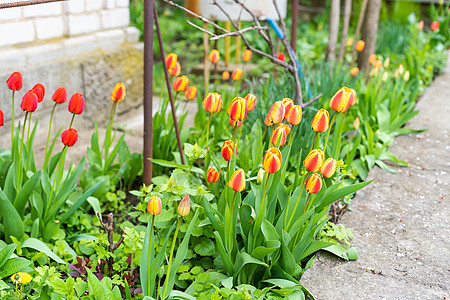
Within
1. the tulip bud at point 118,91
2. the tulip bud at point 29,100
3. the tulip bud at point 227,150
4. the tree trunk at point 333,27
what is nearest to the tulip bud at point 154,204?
the tulip bud at point 227,150

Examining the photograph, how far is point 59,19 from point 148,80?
4.12 feet

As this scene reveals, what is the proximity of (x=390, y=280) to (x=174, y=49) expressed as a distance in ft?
16.9

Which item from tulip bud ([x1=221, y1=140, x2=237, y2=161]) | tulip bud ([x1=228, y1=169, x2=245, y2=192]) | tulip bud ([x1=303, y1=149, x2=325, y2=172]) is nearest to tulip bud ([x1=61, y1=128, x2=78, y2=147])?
tulip bud ([x1=221, y1=140, x2=237, y2=161])

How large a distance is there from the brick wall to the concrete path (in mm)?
2039

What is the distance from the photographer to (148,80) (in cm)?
214

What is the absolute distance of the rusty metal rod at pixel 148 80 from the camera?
2.04m

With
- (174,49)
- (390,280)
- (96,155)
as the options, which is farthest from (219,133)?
(174,49)

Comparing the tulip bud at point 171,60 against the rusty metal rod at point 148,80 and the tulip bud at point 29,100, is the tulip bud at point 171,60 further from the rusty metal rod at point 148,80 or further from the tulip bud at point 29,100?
the tulip bud at point 29,100

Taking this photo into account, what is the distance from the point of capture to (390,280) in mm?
1718

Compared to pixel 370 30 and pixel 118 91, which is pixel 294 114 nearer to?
pixel 118 91

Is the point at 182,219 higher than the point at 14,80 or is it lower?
lower

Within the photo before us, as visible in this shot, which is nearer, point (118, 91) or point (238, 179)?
point (238, 179)

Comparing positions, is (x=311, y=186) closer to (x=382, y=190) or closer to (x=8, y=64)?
(x=382, y=190)

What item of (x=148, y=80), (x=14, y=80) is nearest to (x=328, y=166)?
(x=148, y=80)
